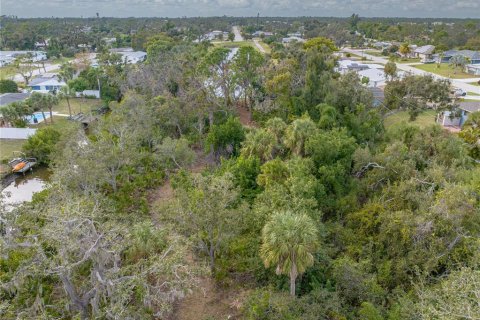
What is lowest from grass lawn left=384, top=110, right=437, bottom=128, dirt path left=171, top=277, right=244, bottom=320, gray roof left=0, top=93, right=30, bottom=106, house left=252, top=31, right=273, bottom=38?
dirt path left=171, top=277, right=244, bottom=320

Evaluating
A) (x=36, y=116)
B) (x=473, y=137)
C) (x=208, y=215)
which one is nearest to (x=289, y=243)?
(x=208, y=215)

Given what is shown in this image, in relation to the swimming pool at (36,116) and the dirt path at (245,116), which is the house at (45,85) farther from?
the dirt path at (245,116)

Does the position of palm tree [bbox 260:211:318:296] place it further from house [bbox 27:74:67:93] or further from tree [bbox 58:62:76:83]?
house [bbox 27:74:67:93]

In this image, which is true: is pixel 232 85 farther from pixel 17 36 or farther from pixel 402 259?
pixel 17 36

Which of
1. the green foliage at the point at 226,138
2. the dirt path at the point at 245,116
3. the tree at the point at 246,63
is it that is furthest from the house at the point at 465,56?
the green foliage at the point at 226,138

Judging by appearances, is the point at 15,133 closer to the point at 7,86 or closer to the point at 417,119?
the point at 7,86

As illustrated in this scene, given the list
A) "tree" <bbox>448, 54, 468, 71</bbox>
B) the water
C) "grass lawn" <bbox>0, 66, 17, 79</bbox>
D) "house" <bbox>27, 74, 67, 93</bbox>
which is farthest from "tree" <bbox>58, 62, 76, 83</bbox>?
"tree" <bbox>448, 54, 468, 71</bbox>
